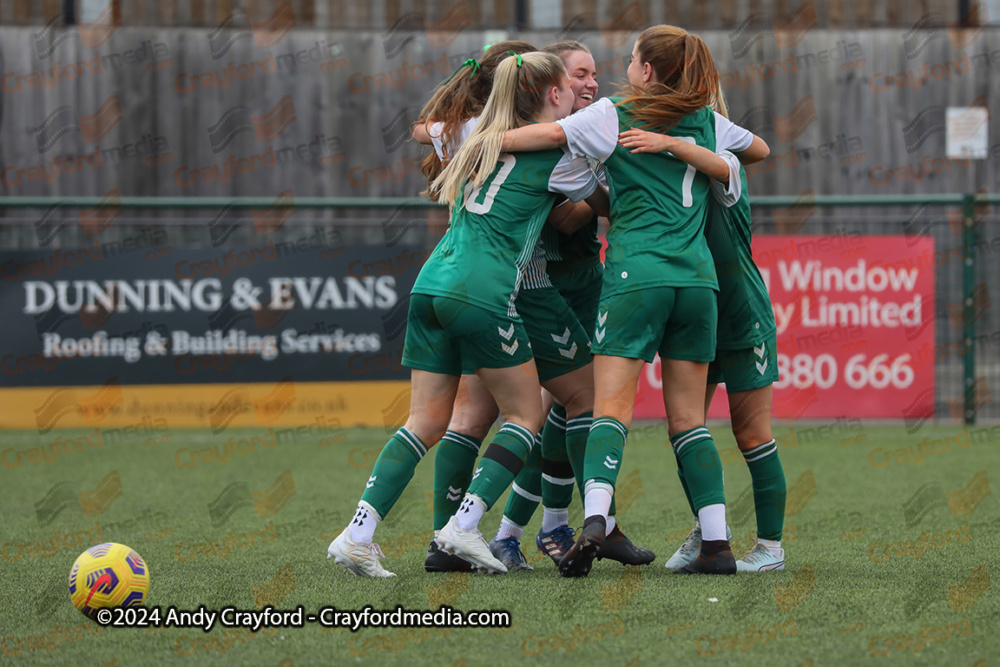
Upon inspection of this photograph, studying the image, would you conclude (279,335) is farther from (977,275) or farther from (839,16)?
(839,16)

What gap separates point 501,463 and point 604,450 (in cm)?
38

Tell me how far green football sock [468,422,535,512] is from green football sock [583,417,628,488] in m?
0.26

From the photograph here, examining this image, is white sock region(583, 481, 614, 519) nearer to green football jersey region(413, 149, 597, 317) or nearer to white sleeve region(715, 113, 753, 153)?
green football jersey region(413, 149, 597, 317)

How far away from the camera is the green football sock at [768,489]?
4.09 metres

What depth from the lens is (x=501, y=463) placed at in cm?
398

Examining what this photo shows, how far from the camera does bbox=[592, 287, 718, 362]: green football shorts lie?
3.81m

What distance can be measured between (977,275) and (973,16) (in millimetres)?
5023

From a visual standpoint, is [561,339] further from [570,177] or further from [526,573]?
[526,573]

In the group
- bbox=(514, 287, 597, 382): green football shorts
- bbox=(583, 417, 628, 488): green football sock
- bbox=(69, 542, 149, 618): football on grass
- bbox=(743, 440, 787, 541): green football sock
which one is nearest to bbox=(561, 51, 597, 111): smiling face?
bbox=(514, 287, 597, 382): green football shorts

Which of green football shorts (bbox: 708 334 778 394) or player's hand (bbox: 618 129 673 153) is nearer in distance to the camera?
player's hand (bbox: 618 129 673 153)

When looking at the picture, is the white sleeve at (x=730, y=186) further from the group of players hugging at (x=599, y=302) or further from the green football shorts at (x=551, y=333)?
the green football shorts at (x=551, y=333)

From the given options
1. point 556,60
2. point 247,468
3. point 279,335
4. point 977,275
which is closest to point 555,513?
point 556,60

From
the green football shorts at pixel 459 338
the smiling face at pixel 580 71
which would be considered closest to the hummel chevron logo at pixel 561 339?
the green football shorts at pixel 459 338

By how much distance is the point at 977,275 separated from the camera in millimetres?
9328
